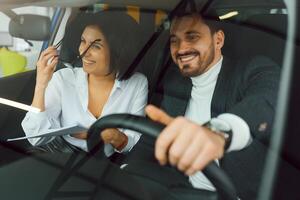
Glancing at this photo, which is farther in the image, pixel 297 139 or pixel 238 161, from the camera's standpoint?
pixel 297 139

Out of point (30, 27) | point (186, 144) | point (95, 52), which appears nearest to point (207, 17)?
point (95, 52)

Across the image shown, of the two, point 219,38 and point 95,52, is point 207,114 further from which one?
point 95,52

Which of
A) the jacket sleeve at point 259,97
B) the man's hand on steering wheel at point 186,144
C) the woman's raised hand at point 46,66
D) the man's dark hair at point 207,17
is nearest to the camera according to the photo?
the man's hand on steering wheel at point 186,144

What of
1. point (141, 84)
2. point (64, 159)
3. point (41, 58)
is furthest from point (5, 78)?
point (141, 84)

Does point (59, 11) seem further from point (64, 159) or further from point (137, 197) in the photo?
point (137, 197)

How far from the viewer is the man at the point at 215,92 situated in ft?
3.53

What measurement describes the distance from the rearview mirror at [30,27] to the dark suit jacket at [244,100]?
0.42m

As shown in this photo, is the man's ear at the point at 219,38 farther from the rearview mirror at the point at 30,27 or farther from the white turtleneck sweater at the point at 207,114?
the rearview mirror at the point at 30,27

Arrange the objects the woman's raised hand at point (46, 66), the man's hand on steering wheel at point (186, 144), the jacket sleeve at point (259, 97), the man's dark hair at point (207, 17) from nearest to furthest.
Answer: the man's hand on steering wheel at point (186, 144) < the jacket sleeve at point (259, 97) < the man's dark hair at point (207, 17) < the woman's raised hand at point (46, 66)

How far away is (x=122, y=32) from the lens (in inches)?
52.9

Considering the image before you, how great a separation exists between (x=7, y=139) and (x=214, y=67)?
711mm

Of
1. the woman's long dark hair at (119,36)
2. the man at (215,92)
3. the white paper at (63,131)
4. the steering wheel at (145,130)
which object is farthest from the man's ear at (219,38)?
the white paper at (63,131)

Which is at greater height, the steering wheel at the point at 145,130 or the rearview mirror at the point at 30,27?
the rearview mirror at the point at 30,27

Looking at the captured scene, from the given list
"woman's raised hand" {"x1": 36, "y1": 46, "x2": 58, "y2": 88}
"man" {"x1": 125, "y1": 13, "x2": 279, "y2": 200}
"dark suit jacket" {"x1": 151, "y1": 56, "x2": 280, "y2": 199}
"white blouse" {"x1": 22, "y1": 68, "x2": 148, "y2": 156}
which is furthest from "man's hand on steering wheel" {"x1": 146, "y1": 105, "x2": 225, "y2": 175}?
"woman's raised hand" {"x1": 36, "y1": 46, "x2": 58, "y2": 88}
